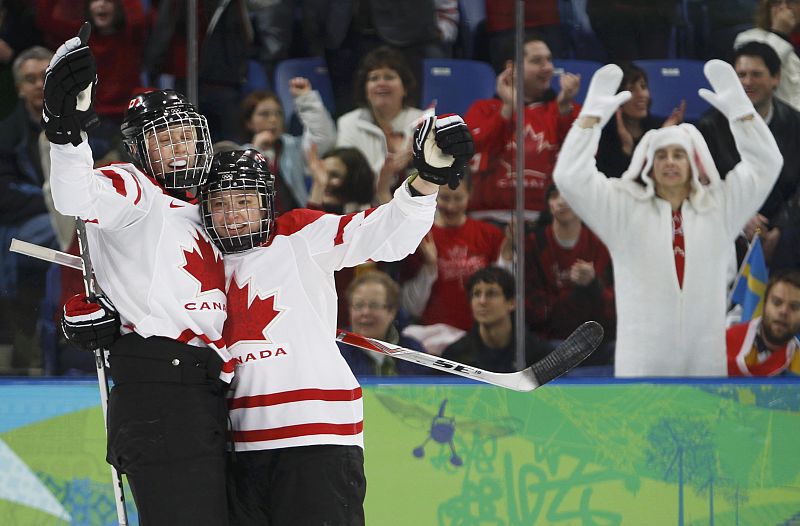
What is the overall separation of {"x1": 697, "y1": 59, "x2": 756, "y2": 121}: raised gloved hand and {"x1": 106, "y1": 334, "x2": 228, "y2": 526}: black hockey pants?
1933mm

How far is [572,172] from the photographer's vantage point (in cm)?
342

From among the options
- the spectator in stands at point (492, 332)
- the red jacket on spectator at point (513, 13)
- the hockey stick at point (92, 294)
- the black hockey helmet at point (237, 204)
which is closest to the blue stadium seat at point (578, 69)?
the red jacket on spectator at point (513, 13)

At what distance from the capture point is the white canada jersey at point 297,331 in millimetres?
2203

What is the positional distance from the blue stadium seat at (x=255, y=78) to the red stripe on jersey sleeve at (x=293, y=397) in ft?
4.69

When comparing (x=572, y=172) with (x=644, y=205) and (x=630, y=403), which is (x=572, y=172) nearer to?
(x=644, y=205)

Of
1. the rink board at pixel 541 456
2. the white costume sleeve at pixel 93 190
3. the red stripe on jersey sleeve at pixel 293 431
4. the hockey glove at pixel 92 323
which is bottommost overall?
the rink board at pixel 541 456

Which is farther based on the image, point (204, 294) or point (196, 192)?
point (196, 192)

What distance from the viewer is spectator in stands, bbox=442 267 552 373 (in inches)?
131

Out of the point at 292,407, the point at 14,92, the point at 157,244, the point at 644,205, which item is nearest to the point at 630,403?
the point at 644,205

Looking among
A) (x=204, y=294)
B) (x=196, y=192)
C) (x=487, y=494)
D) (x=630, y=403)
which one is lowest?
(x=487, y=494)

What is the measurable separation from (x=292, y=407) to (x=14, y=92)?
167 cm

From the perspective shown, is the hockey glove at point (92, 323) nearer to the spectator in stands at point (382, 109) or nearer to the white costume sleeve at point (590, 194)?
the spectator in stands at point (382, 109)

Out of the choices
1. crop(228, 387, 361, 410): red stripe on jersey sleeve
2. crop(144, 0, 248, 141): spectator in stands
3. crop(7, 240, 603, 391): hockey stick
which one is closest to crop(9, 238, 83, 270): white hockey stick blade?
crop(228, 387, 361, 410): red stripe on jersey sleeve

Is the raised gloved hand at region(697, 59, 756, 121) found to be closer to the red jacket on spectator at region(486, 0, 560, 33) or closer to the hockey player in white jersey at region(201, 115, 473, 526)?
the red jacket on spectator at region(486, 0, 560, 33)
